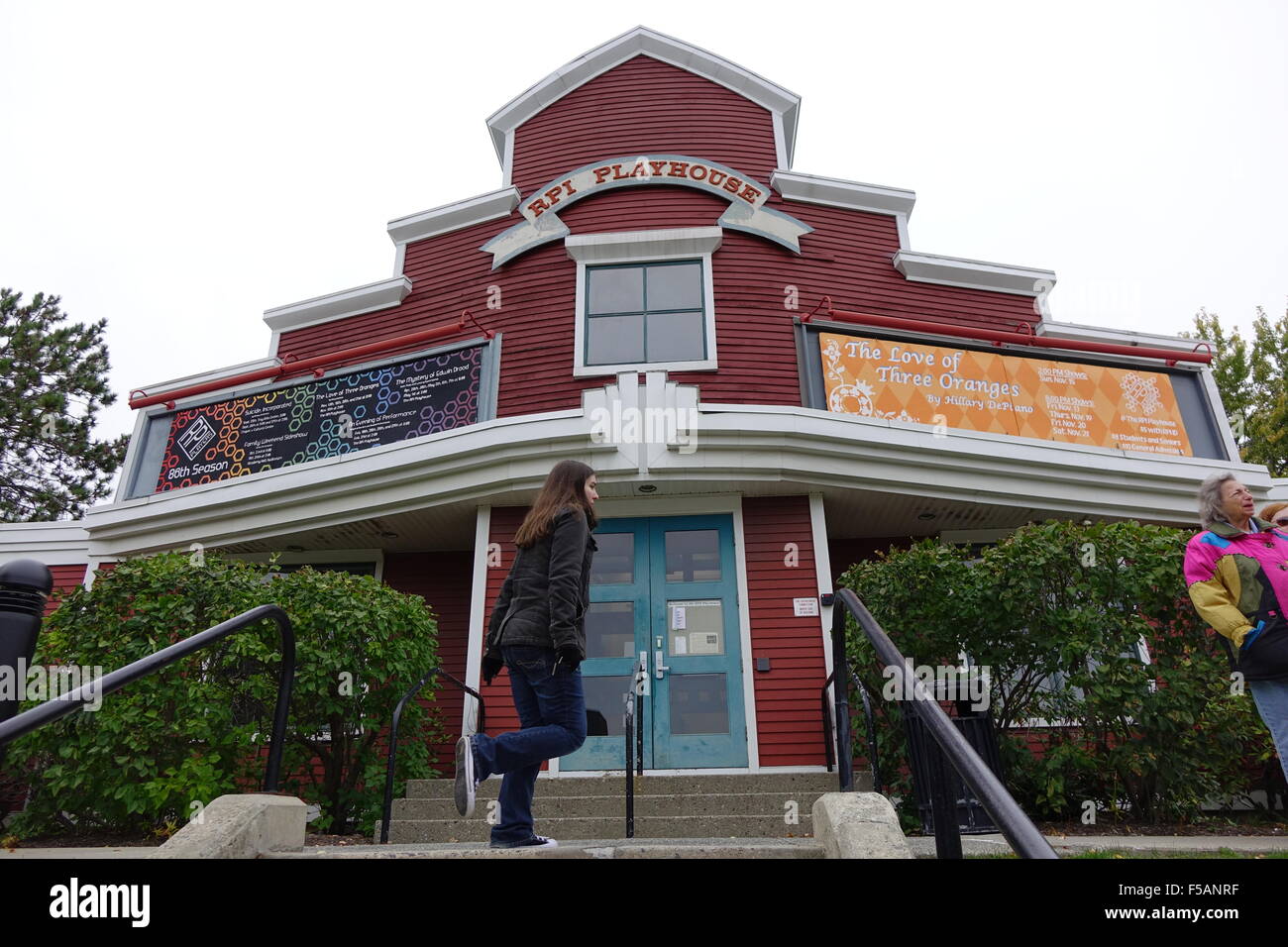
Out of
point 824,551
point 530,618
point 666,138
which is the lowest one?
point 530,618

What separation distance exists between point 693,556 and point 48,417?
82.3ft

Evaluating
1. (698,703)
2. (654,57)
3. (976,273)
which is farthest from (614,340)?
(654,57)

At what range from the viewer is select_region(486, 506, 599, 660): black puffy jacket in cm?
384

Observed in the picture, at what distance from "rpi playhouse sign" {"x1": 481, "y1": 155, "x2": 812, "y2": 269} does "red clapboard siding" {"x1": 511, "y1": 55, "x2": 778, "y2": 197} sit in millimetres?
591

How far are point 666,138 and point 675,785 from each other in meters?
8.70

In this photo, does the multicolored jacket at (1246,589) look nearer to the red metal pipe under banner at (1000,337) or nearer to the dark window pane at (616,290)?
the red metal pipe under banner at (1000,337)

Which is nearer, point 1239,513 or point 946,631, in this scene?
point 1239,513

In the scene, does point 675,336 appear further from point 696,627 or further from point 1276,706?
point 1276,706

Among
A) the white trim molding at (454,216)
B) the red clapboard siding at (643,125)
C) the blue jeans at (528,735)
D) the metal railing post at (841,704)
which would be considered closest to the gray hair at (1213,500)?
the metal railing post at (841,704)

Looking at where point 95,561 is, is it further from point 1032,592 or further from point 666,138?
point 1032,592

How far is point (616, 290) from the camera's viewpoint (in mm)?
10367

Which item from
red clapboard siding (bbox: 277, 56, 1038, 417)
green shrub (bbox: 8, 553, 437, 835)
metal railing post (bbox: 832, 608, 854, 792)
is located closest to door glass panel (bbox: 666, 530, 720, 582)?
red clapboard siding (bbox: 277, 56, 1038, 417)

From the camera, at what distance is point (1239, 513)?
4.22 metres
